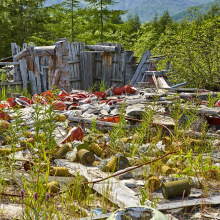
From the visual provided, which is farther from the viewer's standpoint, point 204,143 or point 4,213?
point 204,143

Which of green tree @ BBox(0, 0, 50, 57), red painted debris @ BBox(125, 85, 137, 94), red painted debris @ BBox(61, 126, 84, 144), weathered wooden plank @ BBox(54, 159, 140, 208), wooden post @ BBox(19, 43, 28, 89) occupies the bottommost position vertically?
weathered wooden plank @ BBox(54, 159, 140, 208)

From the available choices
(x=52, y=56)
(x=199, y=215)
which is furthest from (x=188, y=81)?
(x=199, y=215)

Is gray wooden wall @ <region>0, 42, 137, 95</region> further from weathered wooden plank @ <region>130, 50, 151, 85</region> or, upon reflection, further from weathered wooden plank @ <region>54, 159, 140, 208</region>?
weathered wooden plank @ <region>54, 159, 140, 208</region>

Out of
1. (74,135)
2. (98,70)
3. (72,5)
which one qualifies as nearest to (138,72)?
(98,70)

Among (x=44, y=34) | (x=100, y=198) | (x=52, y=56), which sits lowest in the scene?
(x=100, y=198)

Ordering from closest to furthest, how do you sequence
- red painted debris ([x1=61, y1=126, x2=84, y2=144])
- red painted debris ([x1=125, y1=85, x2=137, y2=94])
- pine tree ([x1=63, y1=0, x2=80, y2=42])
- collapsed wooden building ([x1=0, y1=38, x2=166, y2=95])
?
red painted debris ([x1=61, y1=126, x2=84, y2=144]) → red painted debris ([x1=125, y1=85, x2=137, y2=94]) → collapsed wooden building ([x1=0, y1=38, x2=166, y2=95]) → pine tree ([x1=63, y1=0, x2=80, y2=42])

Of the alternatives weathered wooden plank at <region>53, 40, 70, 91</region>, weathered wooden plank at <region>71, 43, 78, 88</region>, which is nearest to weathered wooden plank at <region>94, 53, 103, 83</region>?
weathered wooden plank at <region>71, 43, 78, 88</region>

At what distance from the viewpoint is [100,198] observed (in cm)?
260

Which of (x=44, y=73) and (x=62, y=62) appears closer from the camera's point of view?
(x=62, y=62)

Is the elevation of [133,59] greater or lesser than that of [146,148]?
greater

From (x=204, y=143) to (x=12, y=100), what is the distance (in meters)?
4.59

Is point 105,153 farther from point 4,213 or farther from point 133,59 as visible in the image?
point 133,59

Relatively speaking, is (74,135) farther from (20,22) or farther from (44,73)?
(20,22)

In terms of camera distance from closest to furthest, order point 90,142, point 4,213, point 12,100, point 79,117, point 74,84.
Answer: point 4,213 → point 90,142 → point 79,117 → point 12,100 → point 74,84
